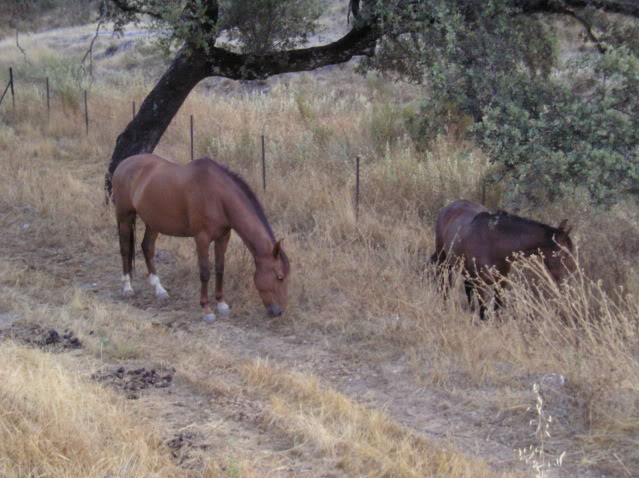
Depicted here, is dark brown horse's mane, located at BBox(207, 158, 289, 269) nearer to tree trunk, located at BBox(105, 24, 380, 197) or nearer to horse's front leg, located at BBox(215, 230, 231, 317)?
horse's front leg, located at BBox(215, 230, 231, 317)

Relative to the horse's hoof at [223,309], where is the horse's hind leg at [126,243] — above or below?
above

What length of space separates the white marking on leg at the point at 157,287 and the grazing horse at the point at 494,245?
317 centimetres

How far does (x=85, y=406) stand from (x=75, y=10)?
1060 centimetres

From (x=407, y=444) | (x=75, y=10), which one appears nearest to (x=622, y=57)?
(x=407, y=444)

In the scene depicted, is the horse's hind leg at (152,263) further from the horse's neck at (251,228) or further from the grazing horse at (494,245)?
the grazing horse at (494,245)

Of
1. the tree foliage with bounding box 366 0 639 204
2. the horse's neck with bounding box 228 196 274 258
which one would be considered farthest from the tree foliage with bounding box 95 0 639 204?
the horse's neck with bounding box 228 196 274 258

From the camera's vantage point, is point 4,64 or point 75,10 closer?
point 75,10

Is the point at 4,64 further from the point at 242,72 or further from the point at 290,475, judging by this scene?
the point at 290,475

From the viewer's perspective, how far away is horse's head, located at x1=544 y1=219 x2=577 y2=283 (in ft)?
25.1

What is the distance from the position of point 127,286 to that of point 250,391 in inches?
146

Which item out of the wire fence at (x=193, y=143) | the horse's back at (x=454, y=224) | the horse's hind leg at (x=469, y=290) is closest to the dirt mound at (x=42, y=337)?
the horse's back at (x=454, y=224)

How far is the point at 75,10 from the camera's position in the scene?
13867mm

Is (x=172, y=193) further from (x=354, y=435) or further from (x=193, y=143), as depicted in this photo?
(x=193, y=143)

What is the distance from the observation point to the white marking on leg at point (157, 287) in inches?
360
